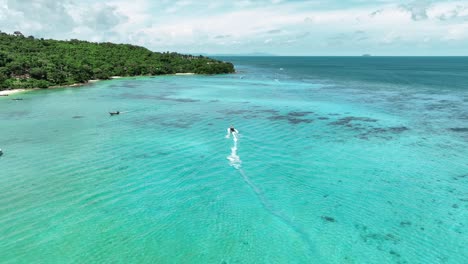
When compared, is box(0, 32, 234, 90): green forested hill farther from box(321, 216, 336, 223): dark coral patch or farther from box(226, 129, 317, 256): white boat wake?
box(321, 216, 336, 223): dark coral patch

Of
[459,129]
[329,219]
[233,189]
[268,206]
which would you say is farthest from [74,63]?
[329,219]

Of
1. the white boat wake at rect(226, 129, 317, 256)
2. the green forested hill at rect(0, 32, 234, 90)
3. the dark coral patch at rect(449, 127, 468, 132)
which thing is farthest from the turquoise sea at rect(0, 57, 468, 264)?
the green forested hill at rect(0, 32, 234, 90)

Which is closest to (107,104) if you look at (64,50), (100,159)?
(100,159)

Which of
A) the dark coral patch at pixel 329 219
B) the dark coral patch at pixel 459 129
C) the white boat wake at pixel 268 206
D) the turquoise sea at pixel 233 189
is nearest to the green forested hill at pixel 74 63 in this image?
the turquoise sea at pixel 233 189

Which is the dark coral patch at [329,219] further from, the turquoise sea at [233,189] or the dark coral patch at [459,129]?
the dark coral patch at [459,129]

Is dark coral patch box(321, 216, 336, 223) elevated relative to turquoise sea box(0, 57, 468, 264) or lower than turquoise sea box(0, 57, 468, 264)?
lower

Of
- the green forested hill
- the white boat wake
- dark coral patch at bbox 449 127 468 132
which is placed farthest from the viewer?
the green forested hill
